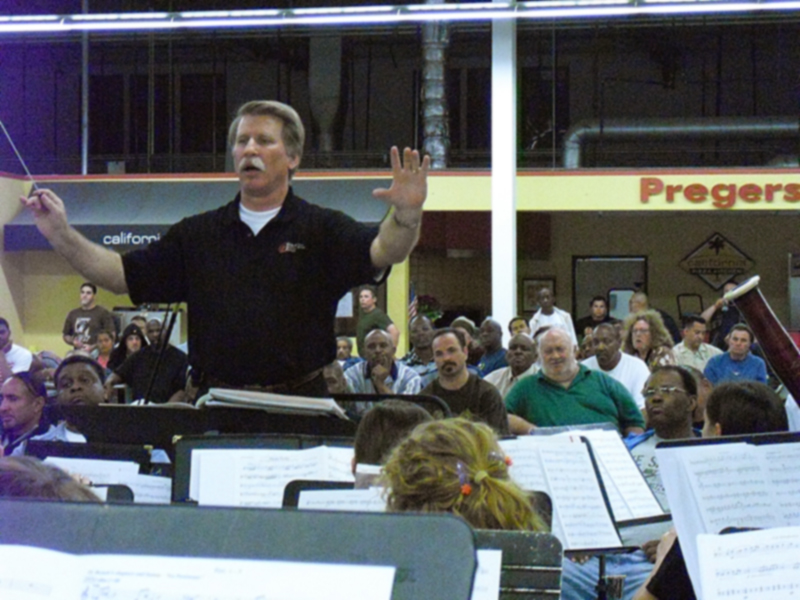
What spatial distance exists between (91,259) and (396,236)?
927mm

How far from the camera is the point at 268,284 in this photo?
348 centimetres

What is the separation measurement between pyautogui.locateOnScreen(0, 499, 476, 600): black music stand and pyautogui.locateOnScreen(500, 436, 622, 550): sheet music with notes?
245 centimetres

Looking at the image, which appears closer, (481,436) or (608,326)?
(481,436)

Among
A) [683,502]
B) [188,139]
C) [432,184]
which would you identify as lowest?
[683,502]

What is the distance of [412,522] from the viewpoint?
50.6 inches

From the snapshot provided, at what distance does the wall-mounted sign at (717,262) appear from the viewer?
62.1 ft

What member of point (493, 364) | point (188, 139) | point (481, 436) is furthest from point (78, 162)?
point (481, 436)

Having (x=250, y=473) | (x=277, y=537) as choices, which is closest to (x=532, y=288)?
(x=250, y=473)

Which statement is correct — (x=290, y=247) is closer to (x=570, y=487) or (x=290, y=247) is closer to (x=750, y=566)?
(x=570, y=487)

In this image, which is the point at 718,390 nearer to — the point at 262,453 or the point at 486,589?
the point at 262,453

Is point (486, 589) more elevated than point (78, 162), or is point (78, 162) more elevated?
point (78, 162)

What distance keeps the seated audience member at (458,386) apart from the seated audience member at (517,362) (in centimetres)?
102

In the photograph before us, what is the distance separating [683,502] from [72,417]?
2235mm

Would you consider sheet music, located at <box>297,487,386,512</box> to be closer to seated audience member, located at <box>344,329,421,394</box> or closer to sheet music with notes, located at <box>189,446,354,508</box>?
sheet music with notes, located at <box>189,446,354,508</box>
